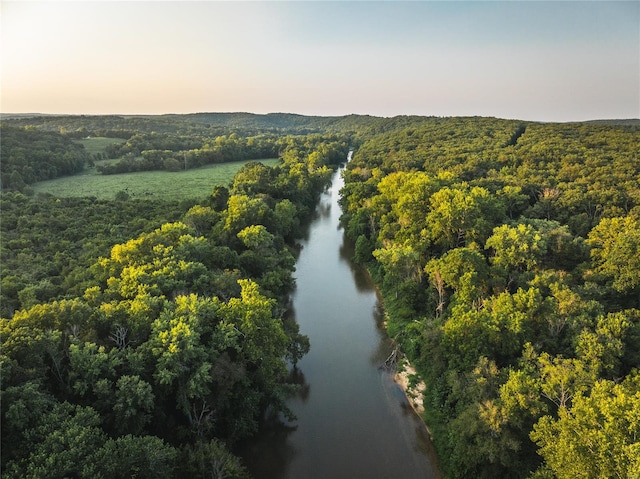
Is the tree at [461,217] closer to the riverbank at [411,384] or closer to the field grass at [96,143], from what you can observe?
the riverbank at [411,384]

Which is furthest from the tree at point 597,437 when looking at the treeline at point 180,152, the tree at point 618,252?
the treeline at point 180,152

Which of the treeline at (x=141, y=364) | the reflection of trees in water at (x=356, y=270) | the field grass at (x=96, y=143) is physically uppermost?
the field grass at (x=96, y=143)

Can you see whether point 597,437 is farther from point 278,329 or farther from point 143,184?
point 143,184

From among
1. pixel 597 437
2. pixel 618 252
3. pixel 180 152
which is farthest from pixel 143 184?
pixel 597 437

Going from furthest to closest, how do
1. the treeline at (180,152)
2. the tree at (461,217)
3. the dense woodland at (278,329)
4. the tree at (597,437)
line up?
1. the treeline at (180,152)
2. the tree at (461,217)
3. the dense woodland at (278,329)
4. the tree at (597,437)

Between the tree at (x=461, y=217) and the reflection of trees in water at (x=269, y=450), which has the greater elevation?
the tree at (x=461, y=217)

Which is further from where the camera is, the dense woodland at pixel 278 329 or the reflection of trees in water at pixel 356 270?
the reflection of trees in water at pixel 356 270
